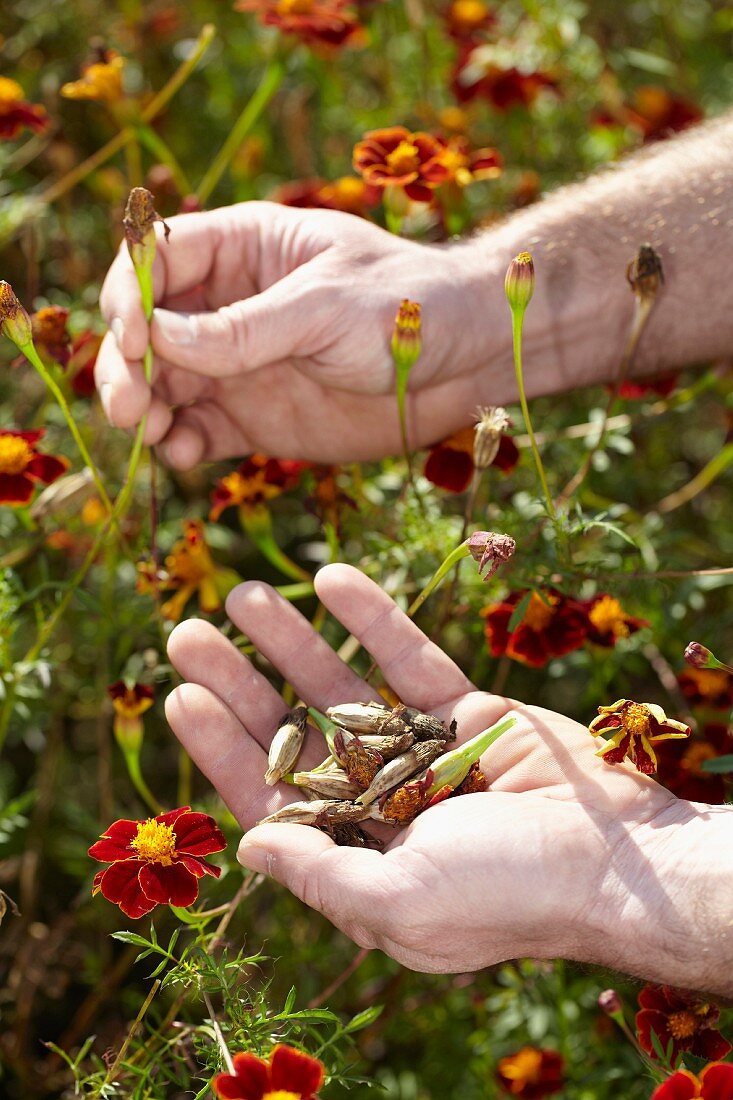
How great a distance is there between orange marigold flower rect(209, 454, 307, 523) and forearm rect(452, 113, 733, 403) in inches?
14.5

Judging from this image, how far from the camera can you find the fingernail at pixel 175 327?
1349 mm

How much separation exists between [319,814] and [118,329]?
654 millimetres

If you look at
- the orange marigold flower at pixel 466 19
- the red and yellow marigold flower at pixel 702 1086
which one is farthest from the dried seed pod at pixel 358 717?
the orange marigold flower at pixel 466 19

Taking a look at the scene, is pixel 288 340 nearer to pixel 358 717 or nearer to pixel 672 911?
pixel 358 717

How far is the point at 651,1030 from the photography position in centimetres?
105

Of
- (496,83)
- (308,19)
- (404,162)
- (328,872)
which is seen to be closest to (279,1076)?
(328,872)

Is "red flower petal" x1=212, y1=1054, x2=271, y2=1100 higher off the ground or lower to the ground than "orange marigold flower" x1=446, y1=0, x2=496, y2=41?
lower

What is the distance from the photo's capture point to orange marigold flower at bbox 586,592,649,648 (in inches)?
52.3

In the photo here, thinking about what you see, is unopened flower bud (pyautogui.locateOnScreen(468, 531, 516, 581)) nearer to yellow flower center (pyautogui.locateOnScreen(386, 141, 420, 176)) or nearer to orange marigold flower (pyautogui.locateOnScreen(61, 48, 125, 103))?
yellow flower center (pyautogui.locateOnScreen(386, 141, 420, 176))

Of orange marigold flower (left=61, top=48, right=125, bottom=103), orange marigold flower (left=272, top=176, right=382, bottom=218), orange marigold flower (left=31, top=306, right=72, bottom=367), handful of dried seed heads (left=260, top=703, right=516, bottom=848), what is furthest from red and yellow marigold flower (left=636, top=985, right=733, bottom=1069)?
orange marigold flower (left=61, top=48, right=125, bottom=103)

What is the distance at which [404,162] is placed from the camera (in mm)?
1522

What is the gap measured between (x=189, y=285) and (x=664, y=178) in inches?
30.5

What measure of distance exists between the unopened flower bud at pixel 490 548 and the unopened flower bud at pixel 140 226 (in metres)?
0.51

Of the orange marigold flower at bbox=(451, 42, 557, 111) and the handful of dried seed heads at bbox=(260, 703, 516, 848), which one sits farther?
the orange marigold flower at bbox=(451, 42, 557, 111)
